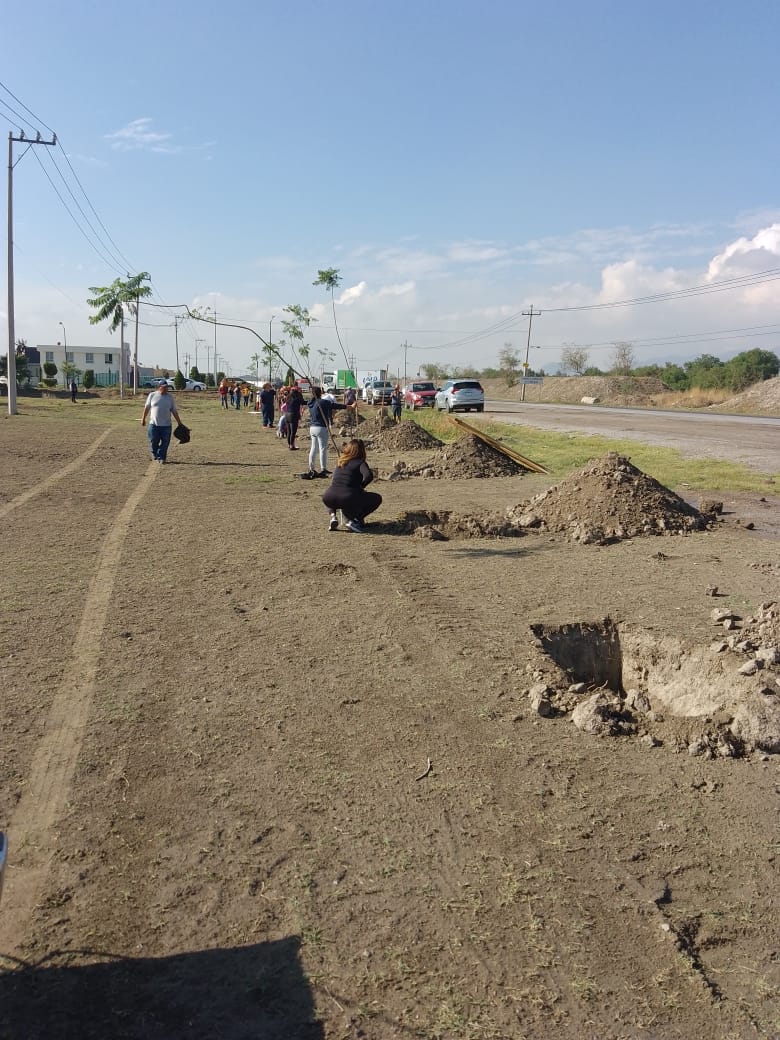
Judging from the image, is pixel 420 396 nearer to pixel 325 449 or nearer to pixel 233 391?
pixel 233 391

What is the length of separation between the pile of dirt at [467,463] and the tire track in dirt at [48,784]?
1027 centimetres

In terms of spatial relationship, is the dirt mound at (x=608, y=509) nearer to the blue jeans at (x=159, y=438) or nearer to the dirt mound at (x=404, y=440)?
the blue jeans at (x=159, y=438)

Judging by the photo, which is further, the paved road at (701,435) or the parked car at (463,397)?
the parked car at (463,397)

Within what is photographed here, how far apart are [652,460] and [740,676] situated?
48.0 ft

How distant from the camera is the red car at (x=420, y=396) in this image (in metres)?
47.4

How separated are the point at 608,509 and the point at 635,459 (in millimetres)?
9682

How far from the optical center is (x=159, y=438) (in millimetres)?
16062

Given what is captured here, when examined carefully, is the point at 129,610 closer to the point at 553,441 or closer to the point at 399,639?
the point at 399,639

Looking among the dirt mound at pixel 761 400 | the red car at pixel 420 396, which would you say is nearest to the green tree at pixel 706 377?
the dirt mound at pixel 761 400

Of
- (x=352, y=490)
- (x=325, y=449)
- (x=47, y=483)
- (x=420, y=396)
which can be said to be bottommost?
(x=47, y=483)

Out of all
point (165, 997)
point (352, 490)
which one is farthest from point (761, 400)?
point (165, 997)

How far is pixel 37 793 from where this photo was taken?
11.3ft

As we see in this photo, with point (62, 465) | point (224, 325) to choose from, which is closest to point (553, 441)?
point (62, 465)

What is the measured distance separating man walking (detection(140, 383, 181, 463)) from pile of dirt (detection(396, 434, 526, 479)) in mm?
4579
